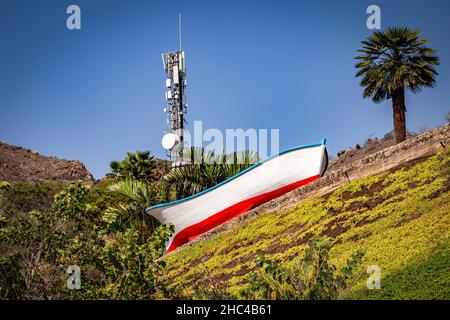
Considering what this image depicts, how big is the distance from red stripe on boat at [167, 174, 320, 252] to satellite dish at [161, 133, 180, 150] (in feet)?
50.9

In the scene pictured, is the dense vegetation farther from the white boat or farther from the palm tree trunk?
the palm tree trunk

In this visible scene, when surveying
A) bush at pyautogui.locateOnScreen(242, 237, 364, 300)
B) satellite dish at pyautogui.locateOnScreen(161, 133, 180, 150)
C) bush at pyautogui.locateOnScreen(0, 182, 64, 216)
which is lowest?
bush at pyautogui.locateOnScreen(242, 237, 364, 300)

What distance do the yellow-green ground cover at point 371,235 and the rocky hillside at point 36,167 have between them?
60.9 m

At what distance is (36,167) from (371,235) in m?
76.7

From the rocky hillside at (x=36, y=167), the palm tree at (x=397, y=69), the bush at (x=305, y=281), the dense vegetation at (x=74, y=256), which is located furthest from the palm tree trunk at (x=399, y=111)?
the rocky hillside at (x=36, y=167)

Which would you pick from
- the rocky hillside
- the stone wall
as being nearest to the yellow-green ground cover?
the stone wall

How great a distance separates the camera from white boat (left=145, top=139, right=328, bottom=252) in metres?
26.7

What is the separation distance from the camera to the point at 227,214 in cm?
2766

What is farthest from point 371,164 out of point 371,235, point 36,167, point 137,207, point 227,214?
point 36,167

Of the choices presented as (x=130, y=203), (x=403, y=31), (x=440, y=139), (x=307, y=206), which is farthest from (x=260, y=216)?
(x=403, y=31)

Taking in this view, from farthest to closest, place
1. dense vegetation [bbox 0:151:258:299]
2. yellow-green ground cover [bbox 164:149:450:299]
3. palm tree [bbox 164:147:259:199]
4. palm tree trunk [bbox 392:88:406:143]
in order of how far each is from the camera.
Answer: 1. palm tree [bbox 164:147:259:199]
2. palm tree trunk [bbox 392:88:406:143]
3. yellow-green ground cover [bbox 164:149:450:299]
4. dense vegetation [bbox 0:151:258:299]

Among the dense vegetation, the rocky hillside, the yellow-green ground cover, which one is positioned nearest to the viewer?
the dense vegetation

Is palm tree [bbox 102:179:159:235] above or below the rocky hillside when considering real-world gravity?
below

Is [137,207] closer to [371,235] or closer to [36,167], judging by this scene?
[371,235]
